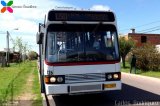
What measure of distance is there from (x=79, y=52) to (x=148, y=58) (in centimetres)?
2188

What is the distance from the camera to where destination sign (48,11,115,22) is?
12.3 m

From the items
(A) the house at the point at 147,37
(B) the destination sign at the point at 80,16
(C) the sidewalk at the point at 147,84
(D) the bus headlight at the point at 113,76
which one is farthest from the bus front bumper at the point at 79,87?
(A) the house at the point at 147,37

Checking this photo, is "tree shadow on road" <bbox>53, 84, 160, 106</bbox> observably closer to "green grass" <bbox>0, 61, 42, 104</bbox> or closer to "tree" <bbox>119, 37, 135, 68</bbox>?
"green grass" <bbox>0, 61, 42, 104</bbox>

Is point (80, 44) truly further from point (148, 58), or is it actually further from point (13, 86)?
point (148, 58)

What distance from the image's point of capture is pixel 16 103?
13117 millimetres

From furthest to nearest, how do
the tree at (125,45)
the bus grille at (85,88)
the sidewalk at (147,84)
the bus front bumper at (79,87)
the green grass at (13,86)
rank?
the tree at (125,45) < the sidewalk at (147,84) < the green grass at (13,86) < the bus grille at (85,88) < the bus front bumper at (79,87)

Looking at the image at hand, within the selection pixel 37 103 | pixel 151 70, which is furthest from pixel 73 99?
pixel 151 70

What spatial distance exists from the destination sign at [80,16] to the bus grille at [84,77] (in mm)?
1870

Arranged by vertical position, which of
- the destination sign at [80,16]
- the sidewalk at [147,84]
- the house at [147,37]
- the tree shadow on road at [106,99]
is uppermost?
the house at [147,37]

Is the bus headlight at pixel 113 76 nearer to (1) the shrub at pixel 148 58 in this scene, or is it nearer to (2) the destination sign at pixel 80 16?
(2) the destination sign at pixel 80 16

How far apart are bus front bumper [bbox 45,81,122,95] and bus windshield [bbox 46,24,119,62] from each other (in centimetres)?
80

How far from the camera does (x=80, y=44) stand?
12219 millimetres

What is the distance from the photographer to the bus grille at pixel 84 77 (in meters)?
12.0

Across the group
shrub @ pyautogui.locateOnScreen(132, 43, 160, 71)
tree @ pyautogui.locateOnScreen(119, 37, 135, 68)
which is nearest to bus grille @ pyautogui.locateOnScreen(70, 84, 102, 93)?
shrub @ pyautogui.locateOnScreen(132, 43, 160, 71)
